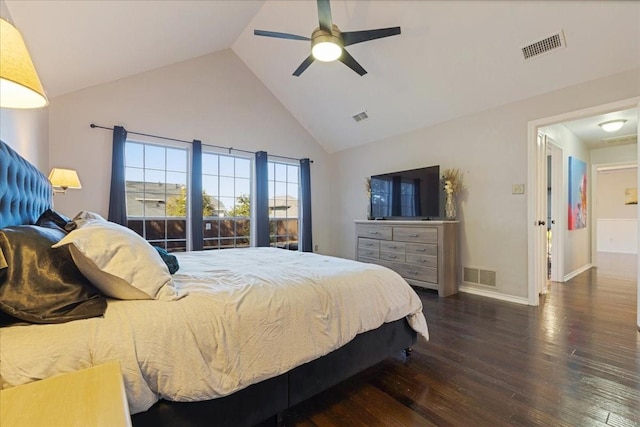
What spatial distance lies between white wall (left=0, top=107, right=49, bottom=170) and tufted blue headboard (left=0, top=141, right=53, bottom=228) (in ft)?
1.14

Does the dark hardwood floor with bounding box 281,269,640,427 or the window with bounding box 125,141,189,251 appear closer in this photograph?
the dark hardwood floor with bounding box 281,269,640,427

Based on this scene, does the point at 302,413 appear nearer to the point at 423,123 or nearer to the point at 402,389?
the point at 402,389

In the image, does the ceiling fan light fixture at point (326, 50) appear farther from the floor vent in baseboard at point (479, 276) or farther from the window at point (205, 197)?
the floor vent in baseboard at point (479, 276)

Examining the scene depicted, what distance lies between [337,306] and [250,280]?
52 cm

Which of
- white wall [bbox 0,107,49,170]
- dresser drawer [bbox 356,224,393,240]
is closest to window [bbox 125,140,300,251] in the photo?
white wall [bbox 0,107,49,170]

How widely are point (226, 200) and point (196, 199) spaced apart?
0.62m

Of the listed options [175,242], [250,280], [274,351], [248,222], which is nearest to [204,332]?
[274,351]

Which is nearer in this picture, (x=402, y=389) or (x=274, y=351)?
(x=274, y=351)

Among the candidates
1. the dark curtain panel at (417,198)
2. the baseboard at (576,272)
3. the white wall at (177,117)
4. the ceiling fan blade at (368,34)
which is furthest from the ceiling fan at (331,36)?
the baseboard at (576,272)

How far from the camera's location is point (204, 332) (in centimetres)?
119

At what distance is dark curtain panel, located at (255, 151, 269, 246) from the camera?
496cm

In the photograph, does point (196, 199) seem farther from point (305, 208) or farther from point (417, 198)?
→ point (417, 198)

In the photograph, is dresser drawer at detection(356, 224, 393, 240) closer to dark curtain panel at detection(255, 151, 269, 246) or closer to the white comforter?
dark curtain panel at detection(255, 151, 269, 246)

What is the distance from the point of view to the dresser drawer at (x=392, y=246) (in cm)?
419
